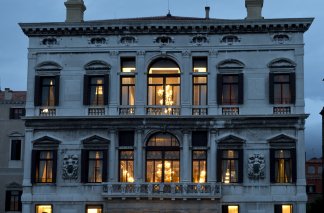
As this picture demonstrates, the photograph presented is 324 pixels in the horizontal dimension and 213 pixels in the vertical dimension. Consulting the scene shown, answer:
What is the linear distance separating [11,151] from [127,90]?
1666cm

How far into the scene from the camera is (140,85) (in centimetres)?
4406

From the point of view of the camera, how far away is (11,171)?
184 ft

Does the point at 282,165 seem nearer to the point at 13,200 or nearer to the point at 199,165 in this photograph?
the point at 199,165

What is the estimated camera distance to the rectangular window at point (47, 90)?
44562mm

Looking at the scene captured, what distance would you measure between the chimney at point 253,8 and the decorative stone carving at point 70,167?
1492cm

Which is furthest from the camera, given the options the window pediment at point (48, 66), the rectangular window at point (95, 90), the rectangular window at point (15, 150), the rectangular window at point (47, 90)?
the rectangular window at point (15, 150)

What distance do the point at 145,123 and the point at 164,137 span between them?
1.54 metres

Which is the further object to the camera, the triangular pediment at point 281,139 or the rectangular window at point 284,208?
the triangular pediment at point 281,139

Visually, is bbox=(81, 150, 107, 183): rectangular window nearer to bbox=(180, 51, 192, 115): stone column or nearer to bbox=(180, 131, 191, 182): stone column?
bbox=(180, 131, 191, 182): stone column

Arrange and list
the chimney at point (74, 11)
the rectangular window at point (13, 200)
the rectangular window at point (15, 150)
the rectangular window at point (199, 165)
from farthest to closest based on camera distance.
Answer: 1. the rectangular window at point (15, 150)
2. the rectangular window at point (13, 200)
3. the chimney at point (74, 11)
4. the rectangular window at point (199, 165)

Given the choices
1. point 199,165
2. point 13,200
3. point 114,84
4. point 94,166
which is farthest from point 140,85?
point 13,200

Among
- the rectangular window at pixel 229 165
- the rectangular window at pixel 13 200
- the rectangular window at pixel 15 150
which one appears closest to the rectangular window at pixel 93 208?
the rectangular window at pixel 229 165

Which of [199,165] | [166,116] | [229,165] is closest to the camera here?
[229,165]

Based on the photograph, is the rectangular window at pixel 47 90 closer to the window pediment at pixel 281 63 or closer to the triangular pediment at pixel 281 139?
the window pediment at pixel 281 63
